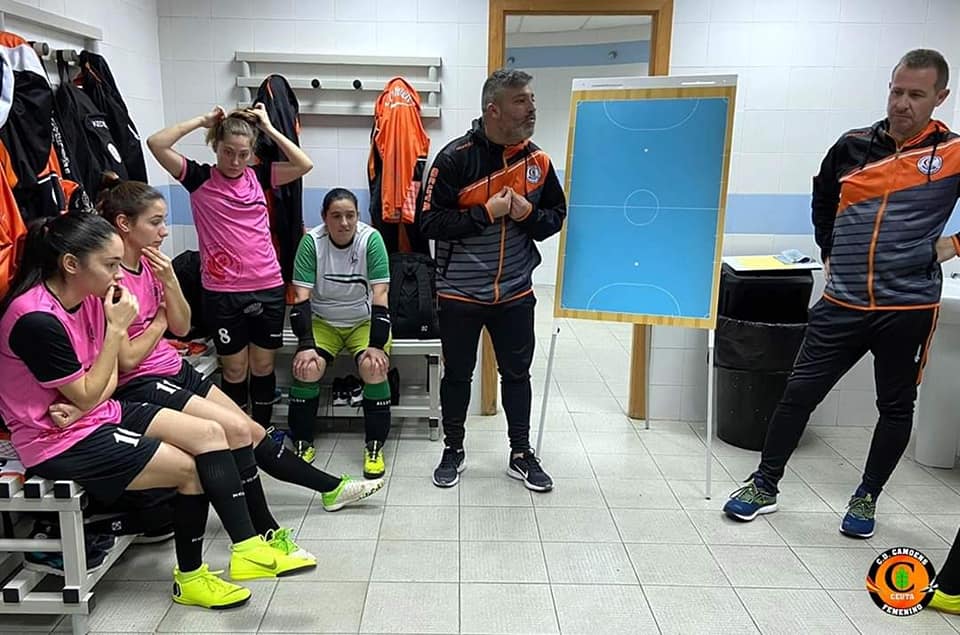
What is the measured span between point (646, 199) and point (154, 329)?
6.30 feet

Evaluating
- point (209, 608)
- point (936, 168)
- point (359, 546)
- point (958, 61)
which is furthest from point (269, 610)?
point (958, 61)

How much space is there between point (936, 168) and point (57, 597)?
3006 millimetres

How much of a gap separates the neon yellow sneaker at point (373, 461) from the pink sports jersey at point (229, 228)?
0.83 m

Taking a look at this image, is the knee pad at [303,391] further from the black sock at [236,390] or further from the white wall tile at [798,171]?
the white wall tile at [798,171]

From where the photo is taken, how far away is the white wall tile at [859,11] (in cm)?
348

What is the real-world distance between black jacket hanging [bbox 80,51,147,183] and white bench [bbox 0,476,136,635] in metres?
1.39

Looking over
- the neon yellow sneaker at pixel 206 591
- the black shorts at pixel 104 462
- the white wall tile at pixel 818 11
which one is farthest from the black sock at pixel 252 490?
the white wall tile at pixel 818 11

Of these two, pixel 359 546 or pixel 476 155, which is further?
pixel 476 155

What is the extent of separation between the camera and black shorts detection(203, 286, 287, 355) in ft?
10.1

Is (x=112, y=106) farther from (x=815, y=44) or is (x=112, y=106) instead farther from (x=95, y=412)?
(x=815, y=44)

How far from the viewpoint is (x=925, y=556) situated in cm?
254

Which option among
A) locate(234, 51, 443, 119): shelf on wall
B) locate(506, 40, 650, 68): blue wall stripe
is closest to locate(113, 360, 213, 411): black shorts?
locate(234, 51, 443, 119): shelf on wall

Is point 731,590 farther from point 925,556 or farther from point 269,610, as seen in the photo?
point 269,610

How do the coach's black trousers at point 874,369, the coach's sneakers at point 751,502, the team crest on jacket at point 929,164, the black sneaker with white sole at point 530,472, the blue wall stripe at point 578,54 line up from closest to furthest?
the team crest on jacket at point 929,164 → the coach's black trousers at point 874,369 → the coach's sneakers at point 751,502 → the black sneaker with white sole at point 530,472 → the blue wall stripe at point 578,54
